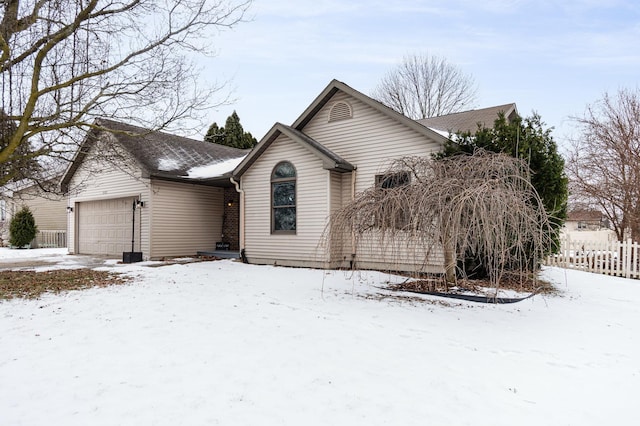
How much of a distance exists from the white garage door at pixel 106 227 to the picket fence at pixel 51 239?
6.57 m

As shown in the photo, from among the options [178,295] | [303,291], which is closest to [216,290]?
[178,295]

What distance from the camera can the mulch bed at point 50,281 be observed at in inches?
303

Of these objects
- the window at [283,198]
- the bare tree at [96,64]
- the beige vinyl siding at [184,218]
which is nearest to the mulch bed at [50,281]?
the bare tree at [96,64]

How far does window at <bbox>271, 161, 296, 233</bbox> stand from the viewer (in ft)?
39.0

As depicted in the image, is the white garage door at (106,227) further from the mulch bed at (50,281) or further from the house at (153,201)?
the mulch bed at (50,281)

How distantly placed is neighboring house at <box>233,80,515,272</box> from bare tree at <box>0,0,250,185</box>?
2.77 meters

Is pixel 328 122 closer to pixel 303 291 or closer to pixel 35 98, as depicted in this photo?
pixel 303 291

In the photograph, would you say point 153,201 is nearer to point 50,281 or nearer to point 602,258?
point 50,281

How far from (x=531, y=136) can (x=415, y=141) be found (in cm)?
285

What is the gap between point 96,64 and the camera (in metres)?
10.1

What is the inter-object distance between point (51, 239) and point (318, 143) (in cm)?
1817

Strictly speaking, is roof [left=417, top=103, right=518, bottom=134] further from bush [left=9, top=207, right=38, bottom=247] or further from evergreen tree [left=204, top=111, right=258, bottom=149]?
bush [left=9, top=207, right=38, bottom=247]

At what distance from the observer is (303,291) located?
7918 millimetres

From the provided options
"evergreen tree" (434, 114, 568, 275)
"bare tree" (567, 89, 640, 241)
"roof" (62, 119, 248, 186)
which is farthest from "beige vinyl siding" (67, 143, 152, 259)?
"bare tree" (567, 89, 640, 241)
